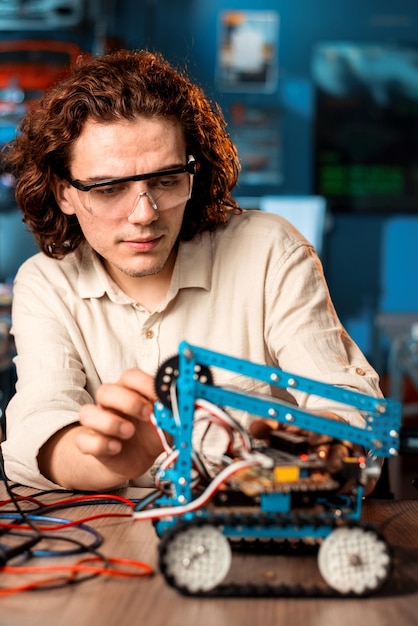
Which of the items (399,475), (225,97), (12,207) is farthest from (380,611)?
(225,97)

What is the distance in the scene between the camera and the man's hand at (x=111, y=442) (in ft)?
3.49

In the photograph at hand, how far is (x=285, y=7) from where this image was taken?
5906 millimetres

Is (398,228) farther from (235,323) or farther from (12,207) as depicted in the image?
(235,323)

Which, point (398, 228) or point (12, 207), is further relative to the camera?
point (398, 228)

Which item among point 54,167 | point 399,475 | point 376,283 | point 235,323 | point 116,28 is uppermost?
point 116,28

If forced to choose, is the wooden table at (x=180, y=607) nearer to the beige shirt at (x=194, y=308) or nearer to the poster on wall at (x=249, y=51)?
the beige shirt at (x=194, y=308)

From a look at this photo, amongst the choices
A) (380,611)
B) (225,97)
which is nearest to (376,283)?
(225,97)

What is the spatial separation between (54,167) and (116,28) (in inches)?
183

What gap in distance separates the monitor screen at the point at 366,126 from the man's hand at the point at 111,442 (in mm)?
4833

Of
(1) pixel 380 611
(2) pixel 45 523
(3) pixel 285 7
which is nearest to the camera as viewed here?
(1) pixel 380 611

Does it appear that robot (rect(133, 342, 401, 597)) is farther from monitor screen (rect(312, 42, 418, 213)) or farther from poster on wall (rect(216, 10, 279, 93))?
poster on wall (rect(216, 10, 279, 93))

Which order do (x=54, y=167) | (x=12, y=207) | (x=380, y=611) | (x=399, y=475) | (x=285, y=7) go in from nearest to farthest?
(x=380, y=611), (x=54, y=167), (x=399, y=475), (x=12, y=207), (x=285, y=7)

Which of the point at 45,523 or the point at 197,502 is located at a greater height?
the point at 197,502

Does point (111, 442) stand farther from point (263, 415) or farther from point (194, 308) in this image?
point (194, 308)
